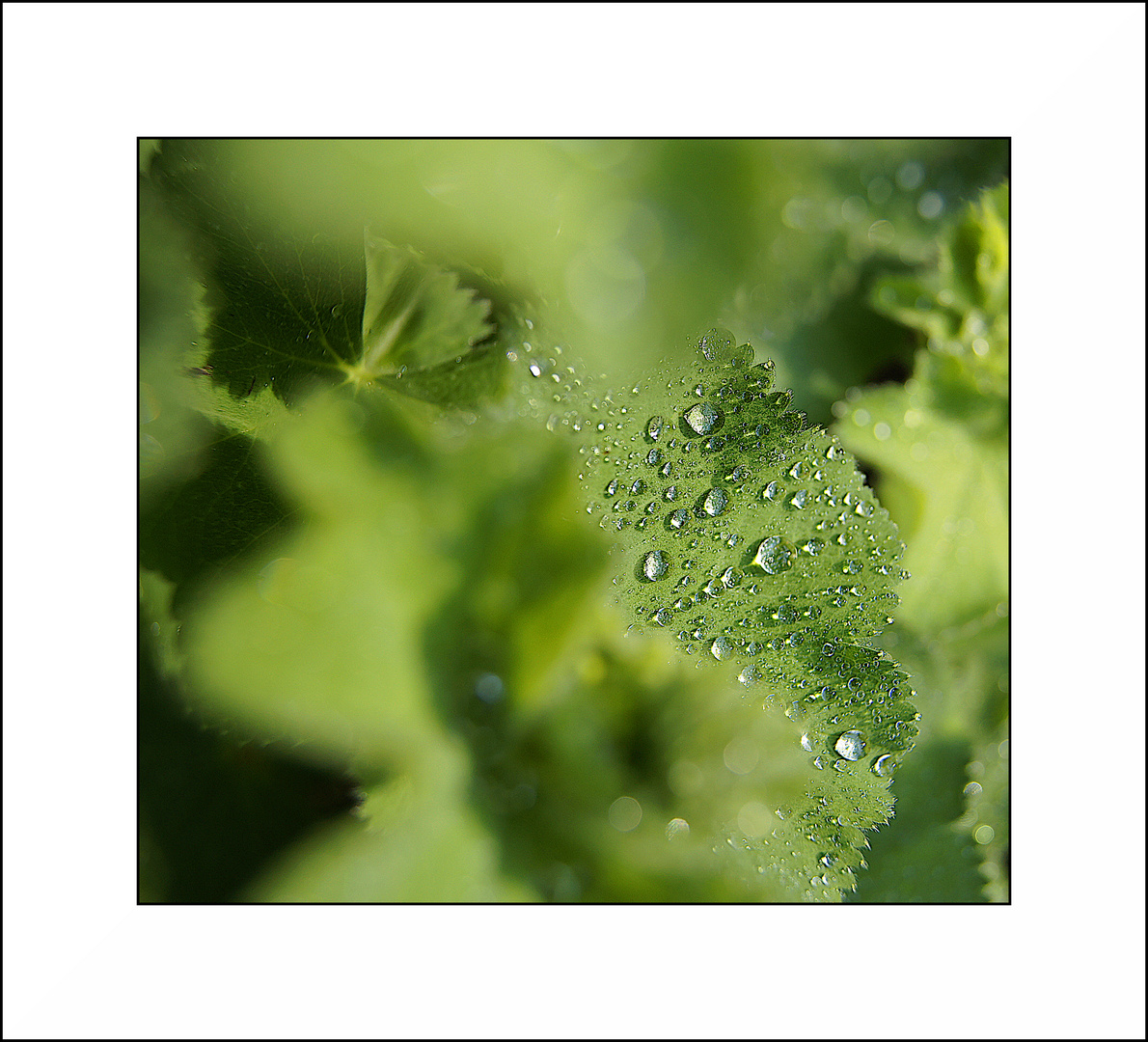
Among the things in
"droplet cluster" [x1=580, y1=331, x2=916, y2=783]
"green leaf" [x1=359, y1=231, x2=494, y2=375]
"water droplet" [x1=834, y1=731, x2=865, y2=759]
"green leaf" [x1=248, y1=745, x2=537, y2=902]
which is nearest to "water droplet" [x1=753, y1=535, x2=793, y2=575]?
"droplet cluster" [x1=580, y1=331, x2=916, y2=783]

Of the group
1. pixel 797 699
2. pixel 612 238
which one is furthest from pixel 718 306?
pixel 797 699

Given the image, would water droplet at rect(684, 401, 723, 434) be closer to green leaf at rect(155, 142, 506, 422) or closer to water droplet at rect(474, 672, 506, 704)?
green leaf at rect(155, 142, 506, 422)

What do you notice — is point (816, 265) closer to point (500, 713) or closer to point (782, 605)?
point (782, 605)

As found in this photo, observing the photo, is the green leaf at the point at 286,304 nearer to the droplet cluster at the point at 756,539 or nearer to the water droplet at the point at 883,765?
the droplet cluster at the point at 756,539

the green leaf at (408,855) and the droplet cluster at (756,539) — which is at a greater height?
the droplet cluster at (756,539)

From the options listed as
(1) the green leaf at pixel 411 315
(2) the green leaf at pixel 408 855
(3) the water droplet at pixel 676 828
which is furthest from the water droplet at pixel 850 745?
(1) the green leaf at pixel 411 315

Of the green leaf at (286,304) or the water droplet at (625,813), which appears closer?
the green leaf at (286,304)
